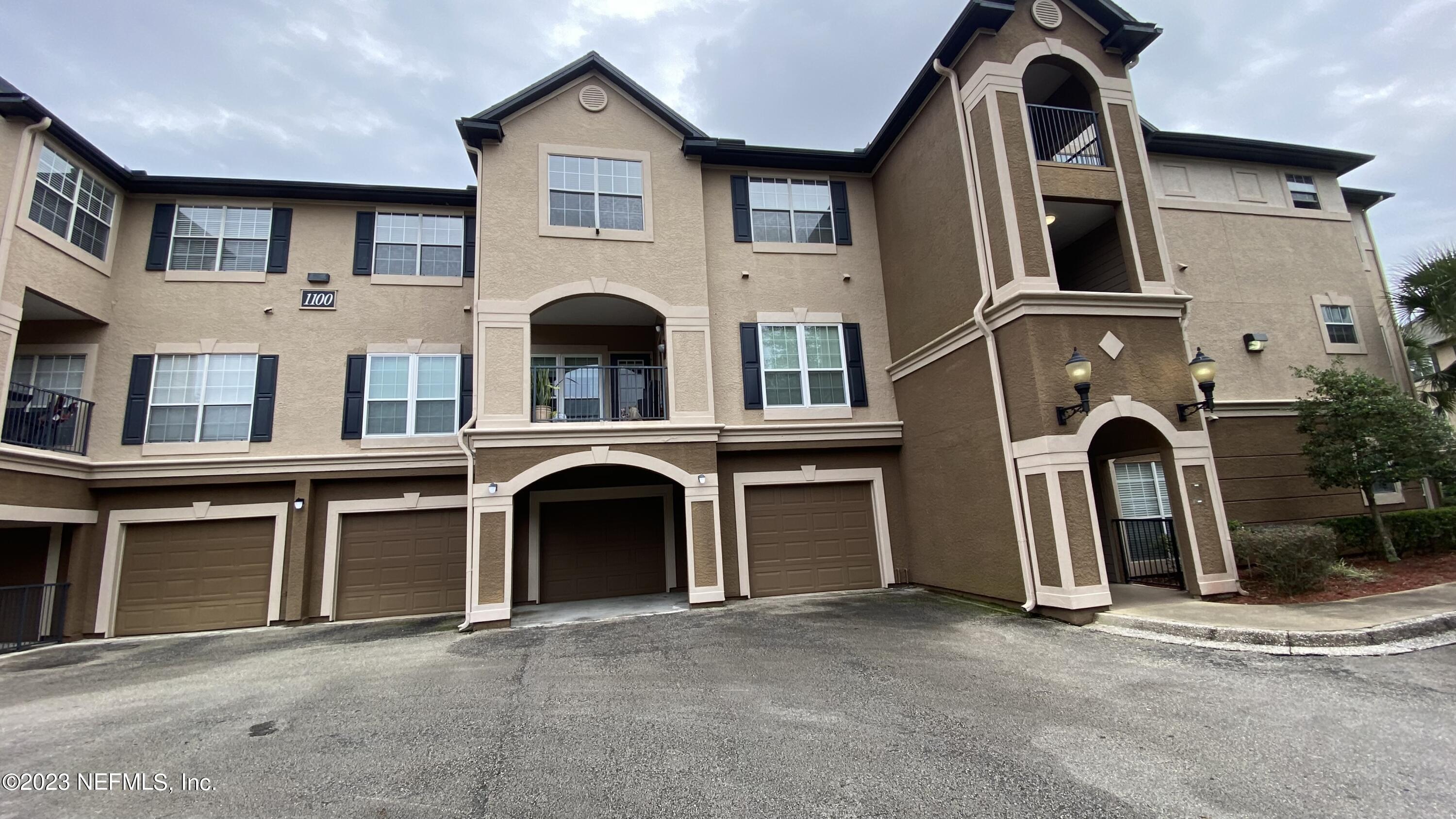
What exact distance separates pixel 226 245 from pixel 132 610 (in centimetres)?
680

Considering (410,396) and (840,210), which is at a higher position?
(840,210)

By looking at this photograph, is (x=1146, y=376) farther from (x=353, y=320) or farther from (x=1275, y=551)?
(x=353, y=320)

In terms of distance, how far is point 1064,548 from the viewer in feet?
25.9

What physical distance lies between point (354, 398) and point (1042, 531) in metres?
11.9

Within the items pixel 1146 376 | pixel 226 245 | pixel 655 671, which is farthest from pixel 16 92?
pixel 1146 376

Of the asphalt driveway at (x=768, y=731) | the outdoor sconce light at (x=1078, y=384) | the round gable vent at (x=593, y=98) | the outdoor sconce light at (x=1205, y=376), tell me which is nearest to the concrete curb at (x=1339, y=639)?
the asphalt driveway at (x=768, y=731)

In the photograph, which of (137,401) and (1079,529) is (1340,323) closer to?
(1079,529)

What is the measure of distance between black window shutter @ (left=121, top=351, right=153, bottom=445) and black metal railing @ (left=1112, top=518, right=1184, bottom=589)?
17306 mm

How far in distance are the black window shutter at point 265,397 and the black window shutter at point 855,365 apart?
10777 mm

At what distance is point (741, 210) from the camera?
12258mm

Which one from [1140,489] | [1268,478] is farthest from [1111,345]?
[1140,489]

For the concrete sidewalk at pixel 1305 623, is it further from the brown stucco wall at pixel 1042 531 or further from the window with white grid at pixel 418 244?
the window with white grid at pixel 418 244

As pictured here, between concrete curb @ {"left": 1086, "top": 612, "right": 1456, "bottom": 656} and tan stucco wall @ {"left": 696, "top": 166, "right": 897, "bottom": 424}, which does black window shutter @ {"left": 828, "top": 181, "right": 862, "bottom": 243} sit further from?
concrete curb @ {"left": 1086, "top": 612, "right": 1456, "bottom": 656}

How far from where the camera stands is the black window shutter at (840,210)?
12.6 metres
